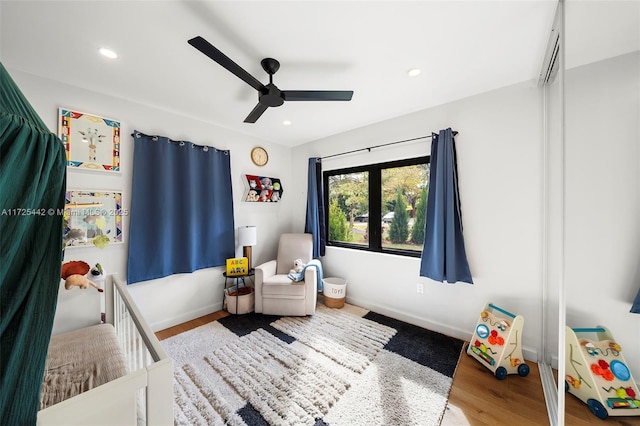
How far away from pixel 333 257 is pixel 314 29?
2.57 metres

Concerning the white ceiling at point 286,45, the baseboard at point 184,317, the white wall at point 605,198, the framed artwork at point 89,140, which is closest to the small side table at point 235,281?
the baseboard at point 184,317

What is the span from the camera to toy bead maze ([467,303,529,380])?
179cm

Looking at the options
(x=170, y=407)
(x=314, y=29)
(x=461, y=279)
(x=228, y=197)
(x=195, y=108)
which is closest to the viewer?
(x=170, y=407)

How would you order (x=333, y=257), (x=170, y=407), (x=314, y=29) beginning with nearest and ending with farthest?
(x=170, y=407)
(x=314, y=29)
(x=333, y=257)

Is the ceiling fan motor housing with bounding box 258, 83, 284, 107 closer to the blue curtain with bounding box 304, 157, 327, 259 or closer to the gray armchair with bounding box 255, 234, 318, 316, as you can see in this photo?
the blue curtain with bounding box 304, 157, 327, 259

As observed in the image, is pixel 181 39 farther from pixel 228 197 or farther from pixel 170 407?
pixel 170 407

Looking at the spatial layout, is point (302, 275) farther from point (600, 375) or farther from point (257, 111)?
point (600, 375)

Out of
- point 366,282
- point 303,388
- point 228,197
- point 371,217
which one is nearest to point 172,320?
point 228,197

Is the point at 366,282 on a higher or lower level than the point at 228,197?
lower

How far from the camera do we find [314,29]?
4.66 ft

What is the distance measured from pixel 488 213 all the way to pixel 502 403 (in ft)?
4.71

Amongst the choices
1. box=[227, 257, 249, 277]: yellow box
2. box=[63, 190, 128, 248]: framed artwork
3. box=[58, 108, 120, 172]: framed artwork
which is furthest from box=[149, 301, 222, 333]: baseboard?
box=[58, 108, 120, 172]: framed artwork

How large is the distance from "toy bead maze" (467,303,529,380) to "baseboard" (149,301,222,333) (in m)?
2.73

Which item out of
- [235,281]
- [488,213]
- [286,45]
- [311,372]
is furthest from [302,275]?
[286,45]
